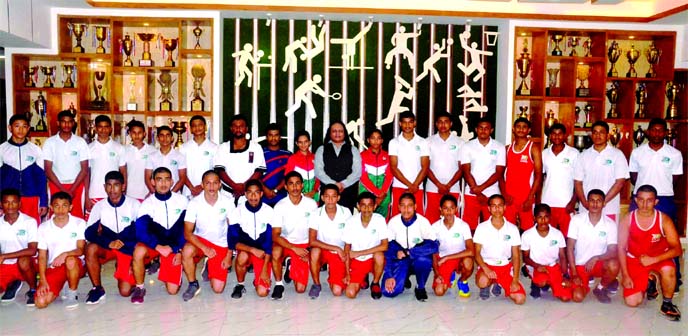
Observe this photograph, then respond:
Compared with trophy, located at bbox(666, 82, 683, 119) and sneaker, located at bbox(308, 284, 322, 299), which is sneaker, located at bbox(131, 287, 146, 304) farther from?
trophy, located at bbox(666, 82, 683, 119)

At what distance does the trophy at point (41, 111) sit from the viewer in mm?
6605

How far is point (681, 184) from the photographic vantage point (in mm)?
7113

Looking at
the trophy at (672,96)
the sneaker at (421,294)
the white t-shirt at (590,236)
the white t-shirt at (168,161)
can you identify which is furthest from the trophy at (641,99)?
the white t-shirt at (168,161)

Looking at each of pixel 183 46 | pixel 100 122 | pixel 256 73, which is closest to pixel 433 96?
pixel 256 73

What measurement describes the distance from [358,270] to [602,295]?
5.89ft

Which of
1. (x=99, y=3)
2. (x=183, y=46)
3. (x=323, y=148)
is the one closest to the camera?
(x=323, y=148)

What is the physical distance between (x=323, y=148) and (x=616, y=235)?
8.06 ft

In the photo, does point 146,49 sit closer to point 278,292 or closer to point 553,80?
point 278,292

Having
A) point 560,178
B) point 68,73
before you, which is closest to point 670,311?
point 560,178

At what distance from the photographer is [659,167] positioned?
17.1 ft

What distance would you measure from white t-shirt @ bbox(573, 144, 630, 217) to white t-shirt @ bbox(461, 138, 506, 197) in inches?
25.5

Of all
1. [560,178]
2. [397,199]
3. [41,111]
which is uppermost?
[41,111]

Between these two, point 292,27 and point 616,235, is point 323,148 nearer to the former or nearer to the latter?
point 292,27

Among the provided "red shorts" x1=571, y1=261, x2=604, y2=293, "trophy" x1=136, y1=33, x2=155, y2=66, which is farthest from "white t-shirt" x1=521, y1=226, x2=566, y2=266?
"trophy" x1=136, y1=33, x2=155, y2=66
